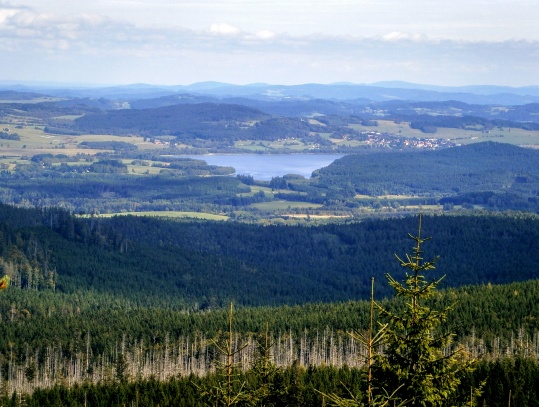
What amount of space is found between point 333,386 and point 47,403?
57.5 ft

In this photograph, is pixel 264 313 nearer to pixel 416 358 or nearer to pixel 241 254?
pixel 241 254

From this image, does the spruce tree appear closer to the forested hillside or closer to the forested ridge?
the forested ridge

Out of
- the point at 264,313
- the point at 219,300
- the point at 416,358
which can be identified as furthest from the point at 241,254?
the point at 416,358

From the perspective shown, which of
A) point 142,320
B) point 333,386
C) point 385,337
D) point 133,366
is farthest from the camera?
point 142,320

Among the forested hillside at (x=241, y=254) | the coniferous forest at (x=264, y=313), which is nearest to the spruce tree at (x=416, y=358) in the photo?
the coniferous forest at (x=264, y=313)

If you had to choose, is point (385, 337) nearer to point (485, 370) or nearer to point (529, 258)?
point (485, 370)

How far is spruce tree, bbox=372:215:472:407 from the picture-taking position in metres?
26.3

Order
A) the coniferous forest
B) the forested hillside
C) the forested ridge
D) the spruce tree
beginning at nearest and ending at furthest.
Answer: the spruce tree < the coniferous forest < the forested ridge < the forested hillside

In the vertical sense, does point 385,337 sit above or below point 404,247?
above

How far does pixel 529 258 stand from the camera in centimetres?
13925

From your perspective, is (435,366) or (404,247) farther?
(404,247)

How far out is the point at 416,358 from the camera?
26.7 metres

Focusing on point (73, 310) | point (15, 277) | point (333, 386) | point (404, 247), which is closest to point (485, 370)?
point (333, 386)

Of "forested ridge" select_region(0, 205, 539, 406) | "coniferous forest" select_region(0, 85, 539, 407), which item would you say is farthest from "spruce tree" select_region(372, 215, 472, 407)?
"forested ridge" select_region(0, 205, 539, 406)
